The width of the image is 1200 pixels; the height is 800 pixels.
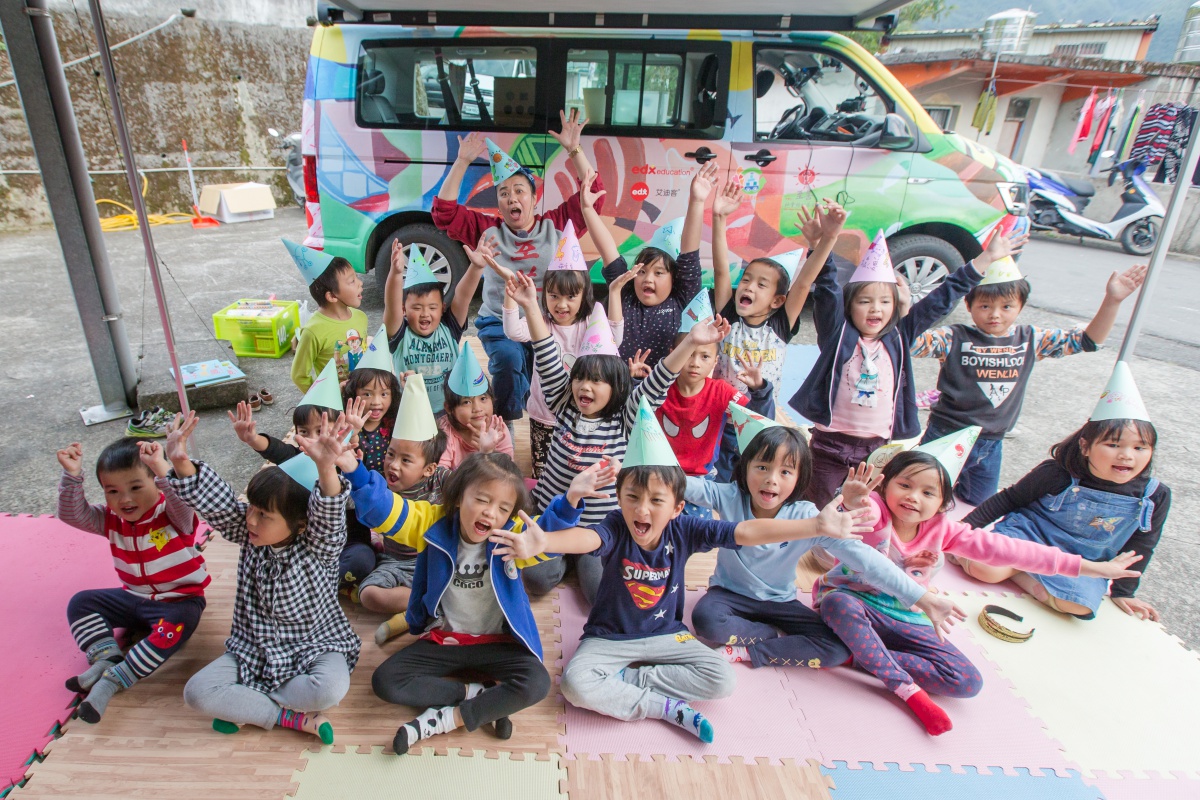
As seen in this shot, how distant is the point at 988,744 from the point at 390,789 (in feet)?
5.85

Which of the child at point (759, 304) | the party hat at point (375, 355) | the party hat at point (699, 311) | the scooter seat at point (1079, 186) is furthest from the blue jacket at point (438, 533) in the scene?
the scooter seat at point (1079, 186)

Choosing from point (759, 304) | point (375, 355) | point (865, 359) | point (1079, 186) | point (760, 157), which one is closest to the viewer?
point (375, 355)

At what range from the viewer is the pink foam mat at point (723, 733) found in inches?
78.8

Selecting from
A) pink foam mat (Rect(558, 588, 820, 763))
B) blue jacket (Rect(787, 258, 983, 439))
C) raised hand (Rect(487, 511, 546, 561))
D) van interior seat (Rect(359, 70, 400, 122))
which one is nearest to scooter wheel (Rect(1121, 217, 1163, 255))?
Answer: blue jacket (Rect(787, 258, 983, 439))

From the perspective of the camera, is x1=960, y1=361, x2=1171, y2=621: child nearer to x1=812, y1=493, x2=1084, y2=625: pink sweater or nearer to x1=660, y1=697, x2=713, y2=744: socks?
x1=812, y1=493, x2=1084, y2=625: pink sweater

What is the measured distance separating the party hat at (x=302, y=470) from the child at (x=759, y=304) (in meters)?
1.85

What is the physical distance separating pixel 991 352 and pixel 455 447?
244 centimetres

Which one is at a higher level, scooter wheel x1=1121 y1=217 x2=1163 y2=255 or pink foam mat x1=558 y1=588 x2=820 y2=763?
scooter wheel x1=1121 y1=217 x2=1163 y2=255

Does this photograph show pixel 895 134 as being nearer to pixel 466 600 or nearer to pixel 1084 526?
pixel 1084 526

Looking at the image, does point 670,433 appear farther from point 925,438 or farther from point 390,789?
point 390,789

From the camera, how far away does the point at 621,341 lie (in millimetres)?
3344

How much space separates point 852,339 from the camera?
9.79ft

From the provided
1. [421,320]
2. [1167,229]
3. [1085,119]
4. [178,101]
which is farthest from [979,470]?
[1085,119]

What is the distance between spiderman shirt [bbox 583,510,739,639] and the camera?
84.3 inches
